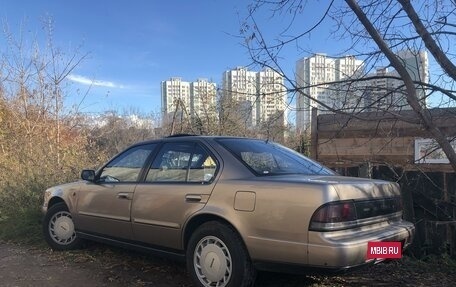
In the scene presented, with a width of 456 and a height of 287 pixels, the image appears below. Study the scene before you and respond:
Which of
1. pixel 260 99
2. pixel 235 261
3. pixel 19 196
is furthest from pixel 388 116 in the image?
pixel 19 196

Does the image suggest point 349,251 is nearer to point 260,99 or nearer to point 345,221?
point 345,221

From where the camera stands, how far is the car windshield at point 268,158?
15.5ft

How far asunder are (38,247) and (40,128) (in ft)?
22.0

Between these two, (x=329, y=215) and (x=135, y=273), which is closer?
(x=329, y=215)

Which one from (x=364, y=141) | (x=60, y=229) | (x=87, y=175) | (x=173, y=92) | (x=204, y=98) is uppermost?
(x=173, y=92)

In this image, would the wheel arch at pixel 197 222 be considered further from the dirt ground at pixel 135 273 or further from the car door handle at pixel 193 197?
the dirt ground at pixel 135 273

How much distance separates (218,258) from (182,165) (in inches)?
44.6

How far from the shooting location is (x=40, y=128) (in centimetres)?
1302

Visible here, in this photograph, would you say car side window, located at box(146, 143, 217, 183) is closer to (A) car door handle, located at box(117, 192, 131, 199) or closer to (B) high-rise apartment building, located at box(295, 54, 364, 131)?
(A) car door handle, located at box(117, 192, 131, 199)

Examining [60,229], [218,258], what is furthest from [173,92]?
[218,258]

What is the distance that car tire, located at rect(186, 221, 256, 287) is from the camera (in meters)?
4.26

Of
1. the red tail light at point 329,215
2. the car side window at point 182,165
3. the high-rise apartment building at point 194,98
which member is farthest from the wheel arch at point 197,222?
the high-rise apartment building at point 194,98

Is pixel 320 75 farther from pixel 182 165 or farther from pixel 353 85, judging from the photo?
pixel 182 165

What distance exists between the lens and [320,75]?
18.3 feet
